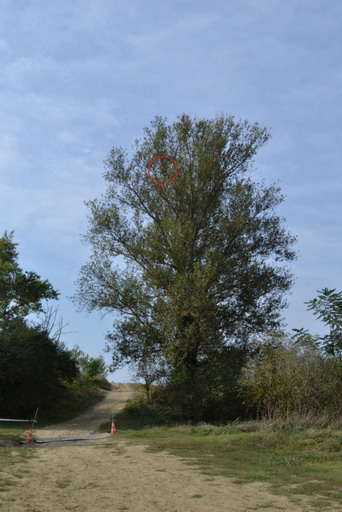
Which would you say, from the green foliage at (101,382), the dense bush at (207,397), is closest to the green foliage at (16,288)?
the green foliage at (101,382)

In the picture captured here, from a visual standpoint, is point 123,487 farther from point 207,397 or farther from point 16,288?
point 16,288

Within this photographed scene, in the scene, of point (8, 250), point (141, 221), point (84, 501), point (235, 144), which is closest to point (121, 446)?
point (84, 501)

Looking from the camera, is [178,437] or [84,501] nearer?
[84,501]

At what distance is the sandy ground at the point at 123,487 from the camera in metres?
8.22

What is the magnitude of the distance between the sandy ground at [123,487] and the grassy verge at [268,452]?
22.9 inches

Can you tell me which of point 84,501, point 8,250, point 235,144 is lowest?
point 84,501

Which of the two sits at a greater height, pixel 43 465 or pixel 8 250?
pixel 8 250

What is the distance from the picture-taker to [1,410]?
2409cm

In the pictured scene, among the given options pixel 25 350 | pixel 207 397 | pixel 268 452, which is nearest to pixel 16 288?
pixel 25 350

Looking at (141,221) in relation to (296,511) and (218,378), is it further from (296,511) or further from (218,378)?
(296,511)

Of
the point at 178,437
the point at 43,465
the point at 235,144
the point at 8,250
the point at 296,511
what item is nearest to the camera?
the point at 296,511

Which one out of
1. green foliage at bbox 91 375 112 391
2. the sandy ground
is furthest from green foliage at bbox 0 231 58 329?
the sandy ground

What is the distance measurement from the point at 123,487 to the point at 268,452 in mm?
5401

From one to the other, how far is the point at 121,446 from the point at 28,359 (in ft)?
34.0
